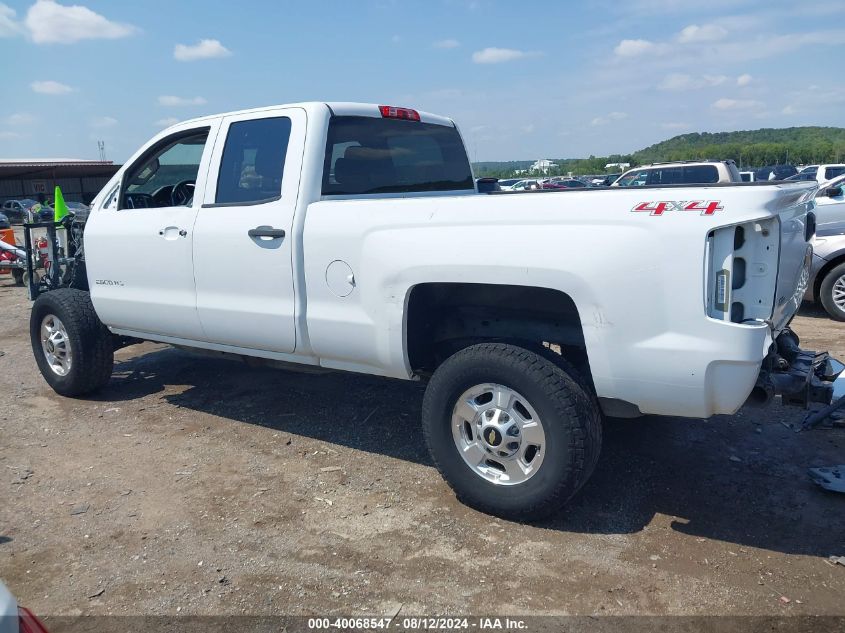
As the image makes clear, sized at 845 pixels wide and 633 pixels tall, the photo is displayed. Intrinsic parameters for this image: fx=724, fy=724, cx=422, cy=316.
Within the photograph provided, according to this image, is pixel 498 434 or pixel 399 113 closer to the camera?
pixel 498 434

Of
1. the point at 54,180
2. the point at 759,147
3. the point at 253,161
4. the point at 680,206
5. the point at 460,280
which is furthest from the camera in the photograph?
the point at 759,147

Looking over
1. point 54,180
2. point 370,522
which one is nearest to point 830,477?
point 370,522

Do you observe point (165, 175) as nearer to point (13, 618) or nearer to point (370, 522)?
point (370, 522)

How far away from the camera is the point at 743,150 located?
317 ft

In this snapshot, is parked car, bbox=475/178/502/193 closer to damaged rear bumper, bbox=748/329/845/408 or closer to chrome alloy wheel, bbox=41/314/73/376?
damaged rear bumper, bbox=748/329/845/408

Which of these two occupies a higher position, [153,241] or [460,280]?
[153,241]

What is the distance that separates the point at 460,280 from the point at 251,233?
58.1 inches

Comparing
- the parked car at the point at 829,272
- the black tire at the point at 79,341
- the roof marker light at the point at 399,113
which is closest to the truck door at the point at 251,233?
the roof marker light at the point at 399,113

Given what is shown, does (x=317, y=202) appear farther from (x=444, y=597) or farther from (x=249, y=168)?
(x=444, y=597)

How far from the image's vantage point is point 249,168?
4.63 metres

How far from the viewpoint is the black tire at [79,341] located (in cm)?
573

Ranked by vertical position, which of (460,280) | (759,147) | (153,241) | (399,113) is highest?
(759,147)

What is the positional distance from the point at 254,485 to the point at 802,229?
337 centimetres

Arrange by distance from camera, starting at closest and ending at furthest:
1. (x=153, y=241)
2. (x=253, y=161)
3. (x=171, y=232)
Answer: (x=253, y=161) → (x=171, y=232) → (x=153, y=241)
